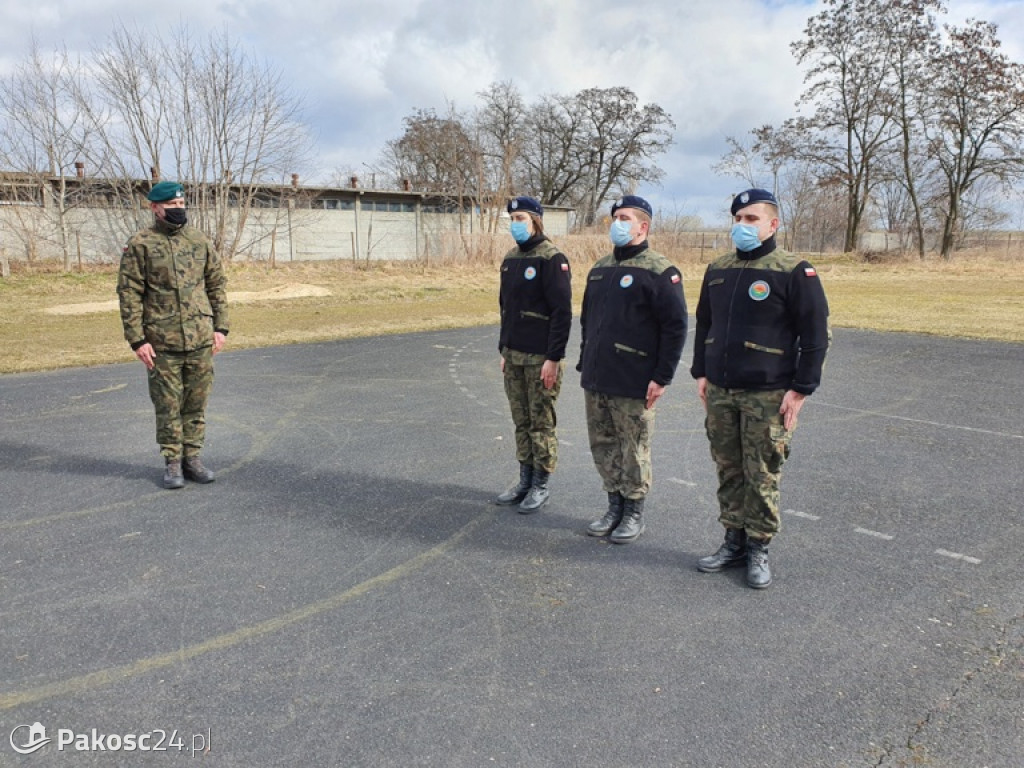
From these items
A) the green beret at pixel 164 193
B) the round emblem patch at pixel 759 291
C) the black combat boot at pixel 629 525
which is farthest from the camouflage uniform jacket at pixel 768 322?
the green beret at pixel 164 193

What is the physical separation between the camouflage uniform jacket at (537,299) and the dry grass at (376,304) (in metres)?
8.31

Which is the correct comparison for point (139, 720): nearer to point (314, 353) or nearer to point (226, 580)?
point (226, 580)

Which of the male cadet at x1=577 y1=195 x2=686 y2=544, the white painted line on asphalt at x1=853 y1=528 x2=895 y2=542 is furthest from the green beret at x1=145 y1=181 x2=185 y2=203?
the white painted line on asphalt at x1=853 y1=528 x2=895 y2=542

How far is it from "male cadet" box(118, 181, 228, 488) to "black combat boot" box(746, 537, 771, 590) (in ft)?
12.4

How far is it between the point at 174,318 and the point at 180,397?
59 centimetres

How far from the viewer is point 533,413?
4598 millimetres

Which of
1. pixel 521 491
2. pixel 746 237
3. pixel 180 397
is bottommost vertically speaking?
pixel 521 491

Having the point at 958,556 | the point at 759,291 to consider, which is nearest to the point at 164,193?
the point at 759,291

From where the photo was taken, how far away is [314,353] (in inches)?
446

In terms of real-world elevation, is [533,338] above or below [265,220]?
below

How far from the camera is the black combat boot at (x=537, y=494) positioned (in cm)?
458

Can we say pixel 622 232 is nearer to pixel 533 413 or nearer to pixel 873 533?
pixel 533 413

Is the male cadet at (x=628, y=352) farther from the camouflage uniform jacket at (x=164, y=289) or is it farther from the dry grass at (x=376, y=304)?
the dry grass at (x=376, y=304)

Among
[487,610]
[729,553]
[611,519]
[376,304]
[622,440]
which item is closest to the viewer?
[487,610]
